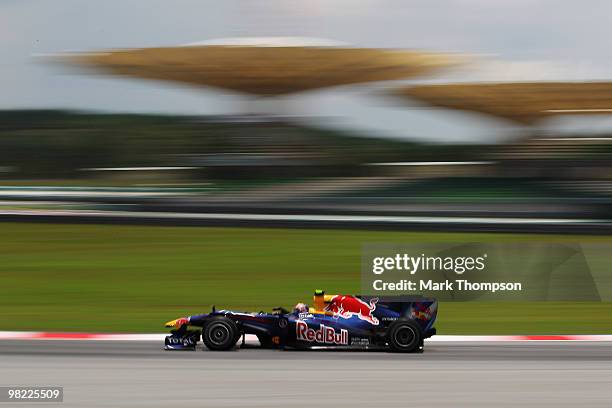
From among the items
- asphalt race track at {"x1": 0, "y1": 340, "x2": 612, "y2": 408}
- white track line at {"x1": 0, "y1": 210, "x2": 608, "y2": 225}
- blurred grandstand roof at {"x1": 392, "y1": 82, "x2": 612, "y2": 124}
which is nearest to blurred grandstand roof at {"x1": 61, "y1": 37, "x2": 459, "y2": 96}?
blurred grandstand roof at {"x1": 392, "y1": 82, "x2": 612, "y2": 124}

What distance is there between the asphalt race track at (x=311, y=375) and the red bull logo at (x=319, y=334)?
146mm

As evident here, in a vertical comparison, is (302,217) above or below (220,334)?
above

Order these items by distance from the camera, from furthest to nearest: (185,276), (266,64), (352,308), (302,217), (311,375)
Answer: (266,64) → (302,217) → (185,276) → (352,308) → (311,375)

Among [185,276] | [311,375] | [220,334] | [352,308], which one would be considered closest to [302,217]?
[185,276]

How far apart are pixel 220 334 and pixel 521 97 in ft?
122

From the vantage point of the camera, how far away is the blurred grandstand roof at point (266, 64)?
136 feet

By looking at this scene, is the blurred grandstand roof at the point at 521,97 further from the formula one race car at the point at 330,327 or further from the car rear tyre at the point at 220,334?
the car rear tyre at the point at 220,334

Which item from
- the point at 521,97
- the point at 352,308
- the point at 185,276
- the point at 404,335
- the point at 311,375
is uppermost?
the point at 521,97

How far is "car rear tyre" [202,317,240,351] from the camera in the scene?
9.52 metres

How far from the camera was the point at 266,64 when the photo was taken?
43.0m

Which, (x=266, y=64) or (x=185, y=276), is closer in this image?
(x=185, y=276)

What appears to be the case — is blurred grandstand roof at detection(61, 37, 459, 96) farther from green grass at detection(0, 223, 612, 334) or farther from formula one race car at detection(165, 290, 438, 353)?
formula one race car at detection(165, 290, 438, 353)

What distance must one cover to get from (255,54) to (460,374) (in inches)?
1406

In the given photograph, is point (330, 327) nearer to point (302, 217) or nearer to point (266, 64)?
point (302, 217)
